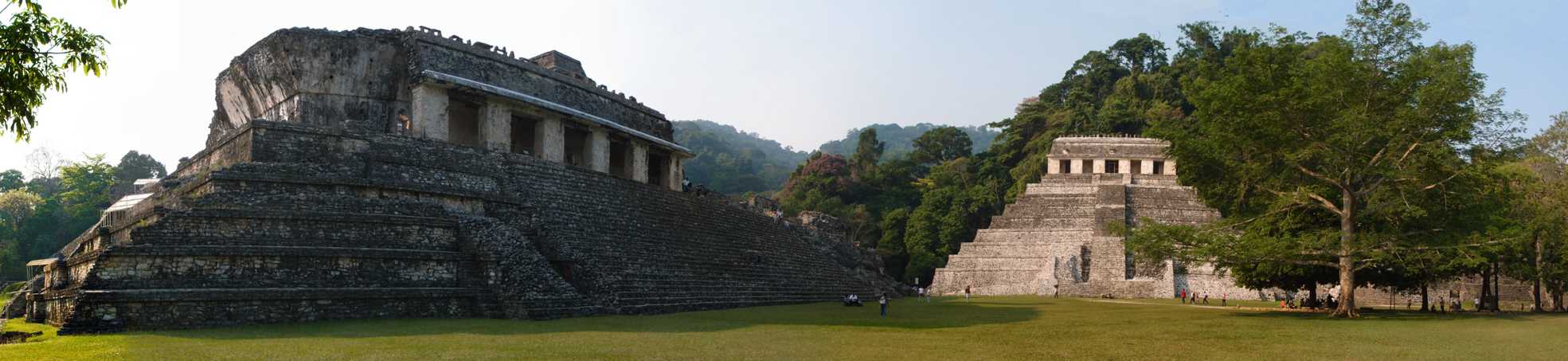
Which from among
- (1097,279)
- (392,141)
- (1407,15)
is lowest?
→ (1097,279)

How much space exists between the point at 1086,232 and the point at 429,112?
2390 cm

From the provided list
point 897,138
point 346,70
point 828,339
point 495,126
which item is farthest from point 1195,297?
point 897,138

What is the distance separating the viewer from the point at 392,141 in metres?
17.9

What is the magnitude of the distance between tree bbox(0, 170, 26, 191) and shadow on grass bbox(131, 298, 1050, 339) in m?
56.8

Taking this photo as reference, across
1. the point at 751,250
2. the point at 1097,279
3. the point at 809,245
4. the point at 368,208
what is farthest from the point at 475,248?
the point at 1097,279

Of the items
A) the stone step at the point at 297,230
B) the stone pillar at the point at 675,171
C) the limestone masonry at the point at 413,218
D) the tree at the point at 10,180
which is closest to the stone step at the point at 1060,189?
the limestone masonry at the point at 413,218

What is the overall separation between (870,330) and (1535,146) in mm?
24069

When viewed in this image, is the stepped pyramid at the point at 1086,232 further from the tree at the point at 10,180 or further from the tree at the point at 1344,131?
the tree at the point at 10,180

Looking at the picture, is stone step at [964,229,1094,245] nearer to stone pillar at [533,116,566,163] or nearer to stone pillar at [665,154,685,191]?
stone pillar at [665,154,685,191]

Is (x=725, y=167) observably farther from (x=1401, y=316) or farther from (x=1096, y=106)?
(x=1401, y=316)

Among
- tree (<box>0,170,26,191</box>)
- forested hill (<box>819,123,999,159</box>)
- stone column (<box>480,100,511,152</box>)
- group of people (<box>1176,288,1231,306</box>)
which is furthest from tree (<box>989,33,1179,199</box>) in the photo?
forested hill (<box>819,123,999,159</box>)

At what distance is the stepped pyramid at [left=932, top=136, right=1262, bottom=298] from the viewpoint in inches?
1268

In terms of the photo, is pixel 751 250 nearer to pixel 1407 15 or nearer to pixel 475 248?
pixel 475 248

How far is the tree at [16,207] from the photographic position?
→ 155 ft
